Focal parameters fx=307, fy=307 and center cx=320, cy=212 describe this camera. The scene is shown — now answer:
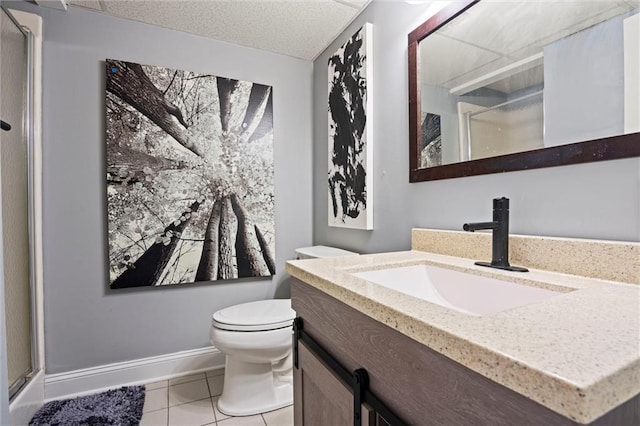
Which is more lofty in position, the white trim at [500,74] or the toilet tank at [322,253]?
the white trim at [500,74]

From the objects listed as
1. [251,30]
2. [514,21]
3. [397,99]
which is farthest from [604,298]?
[251,30]

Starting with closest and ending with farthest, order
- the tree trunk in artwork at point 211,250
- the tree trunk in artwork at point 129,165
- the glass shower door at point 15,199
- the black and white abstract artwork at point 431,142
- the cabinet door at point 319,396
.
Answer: the cabinet door at point 319,396 → the black and white abstract artwork at point 431,142 → the glass shower door at point 15,199 → the tree trunk in artwork at point 129,165 → the tree trunk in artwork at point 211,250

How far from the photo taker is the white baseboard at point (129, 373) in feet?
5.29

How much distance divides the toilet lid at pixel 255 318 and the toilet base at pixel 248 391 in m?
0.20

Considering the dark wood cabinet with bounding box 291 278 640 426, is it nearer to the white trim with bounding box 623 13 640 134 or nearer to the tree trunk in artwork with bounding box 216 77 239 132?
the white trim with bounding box 623 13 640 134

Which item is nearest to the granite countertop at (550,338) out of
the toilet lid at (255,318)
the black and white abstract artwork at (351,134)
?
the toilet lid at (255,318)

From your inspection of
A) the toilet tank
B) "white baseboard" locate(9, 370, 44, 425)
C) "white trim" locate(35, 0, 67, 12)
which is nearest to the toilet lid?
the toilet tank

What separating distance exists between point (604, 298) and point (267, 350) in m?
1.25

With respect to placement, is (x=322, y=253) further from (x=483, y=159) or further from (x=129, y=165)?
(x=129, y=165)

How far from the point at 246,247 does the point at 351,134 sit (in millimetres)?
967

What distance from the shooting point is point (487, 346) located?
0.36 m

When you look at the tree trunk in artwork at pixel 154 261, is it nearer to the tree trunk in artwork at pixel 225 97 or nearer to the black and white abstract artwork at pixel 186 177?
the black and white abstract artwork at pixel 186 177

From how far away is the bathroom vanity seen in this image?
308mm

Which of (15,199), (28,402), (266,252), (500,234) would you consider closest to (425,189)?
(500,234)
